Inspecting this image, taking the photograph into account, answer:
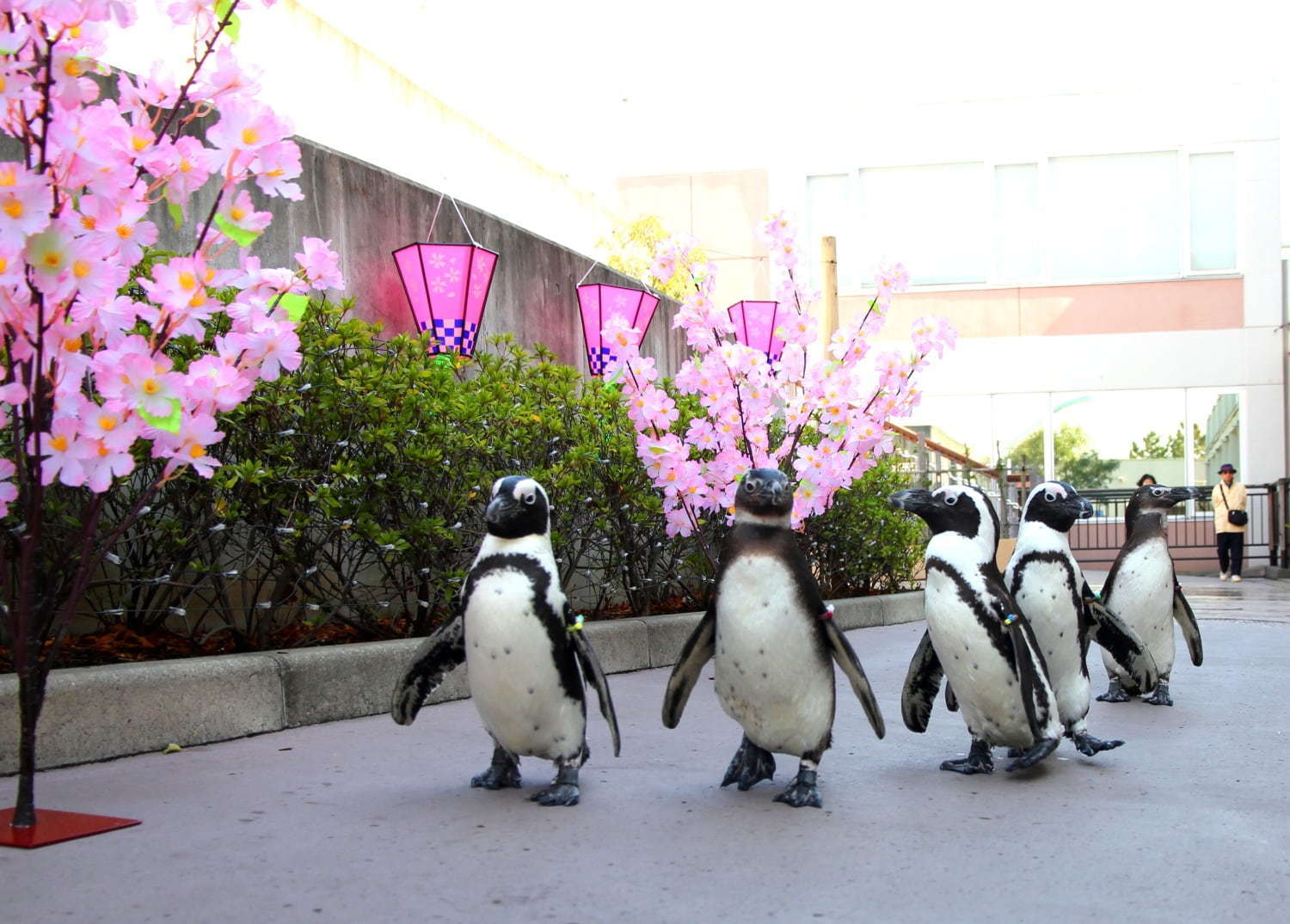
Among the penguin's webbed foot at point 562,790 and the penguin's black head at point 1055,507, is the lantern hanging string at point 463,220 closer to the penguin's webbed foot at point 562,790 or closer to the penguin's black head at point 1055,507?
the penguin's black head at point 1055,507

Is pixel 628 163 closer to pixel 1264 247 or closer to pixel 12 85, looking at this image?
pixel 1264 247

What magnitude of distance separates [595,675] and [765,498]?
740mm

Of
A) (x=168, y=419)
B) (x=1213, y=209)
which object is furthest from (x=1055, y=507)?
(x=1213, y=209)

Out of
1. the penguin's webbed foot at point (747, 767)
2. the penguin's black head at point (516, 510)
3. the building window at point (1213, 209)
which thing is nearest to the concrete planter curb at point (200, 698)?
the penguin's black head at point (516, 510)

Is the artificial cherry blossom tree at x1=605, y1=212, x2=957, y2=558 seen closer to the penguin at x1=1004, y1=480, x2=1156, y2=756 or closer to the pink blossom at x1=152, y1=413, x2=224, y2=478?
the penguin at x1=1004, y1=480, x2=1156, y2=756

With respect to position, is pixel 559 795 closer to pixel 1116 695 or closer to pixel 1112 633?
pixel 1112 633

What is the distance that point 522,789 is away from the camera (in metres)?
4.01

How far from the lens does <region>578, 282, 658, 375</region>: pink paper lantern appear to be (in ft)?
33.4

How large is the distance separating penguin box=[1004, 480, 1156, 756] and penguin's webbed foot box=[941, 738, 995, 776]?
35 centimetres

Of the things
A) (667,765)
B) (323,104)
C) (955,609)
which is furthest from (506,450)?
(323,104)

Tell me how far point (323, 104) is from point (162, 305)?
9924 mm

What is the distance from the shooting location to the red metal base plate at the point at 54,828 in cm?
323

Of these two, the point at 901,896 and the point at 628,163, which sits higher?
the point at 628,163

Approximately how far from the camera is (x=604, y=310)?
1029 centimetres
